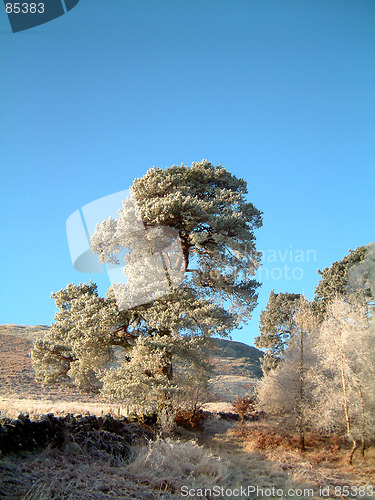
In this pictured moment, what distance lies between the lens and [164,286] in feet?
52.7

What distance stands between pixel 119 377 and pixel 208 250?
7210 millimetres

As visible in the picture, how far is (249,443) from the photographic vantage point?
1623 cm

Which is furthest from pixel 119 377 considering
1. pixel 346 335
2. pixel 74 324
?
pixel 346 335

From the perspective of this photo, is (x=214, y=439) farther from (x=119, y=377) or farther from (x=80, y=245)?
(x=80, y=245)

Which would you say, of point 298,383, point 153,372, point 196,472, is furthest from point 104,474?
point 298,383

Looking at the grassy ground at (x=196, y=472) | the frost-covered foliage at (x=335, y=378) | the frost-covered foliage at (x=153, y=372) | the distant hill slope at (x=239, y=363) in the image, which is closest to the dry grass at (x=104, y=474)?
the grassy ground at (x=196, y=472)

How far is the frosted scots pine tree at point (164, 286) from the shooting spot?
15656 millimetres

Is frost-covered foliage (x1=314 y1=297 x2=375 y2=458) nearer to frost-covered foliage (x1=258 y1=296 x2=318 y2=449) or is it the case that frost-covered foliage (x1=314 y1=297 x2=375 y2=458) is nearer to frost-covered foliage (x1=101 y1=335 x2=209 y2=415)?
frost-covered foliage (x1=258 y1=296 x2=318 y2=449)

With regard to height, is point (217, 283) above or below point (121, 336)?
above

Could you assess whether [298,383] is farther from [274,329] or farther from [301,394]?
[274,329]

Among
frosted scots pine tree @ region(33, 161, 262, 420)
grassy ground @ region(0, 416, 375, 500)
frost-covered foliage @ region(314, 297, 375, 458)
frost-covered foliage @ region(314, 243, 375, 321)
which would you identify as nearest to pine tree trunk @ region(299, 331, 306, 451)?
frost-covered foliage @ region(314, 297, 375, 458)

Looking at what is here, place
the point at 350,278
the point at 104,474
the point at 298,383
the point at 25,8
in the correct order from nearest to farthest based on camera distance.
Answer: the point at 25,8 → the point at 104,474 → the point at 298,383 → the point at 350,278

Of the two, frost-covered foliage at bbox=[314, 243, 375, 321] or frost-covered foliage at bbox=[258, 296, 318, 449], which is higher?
frost-covered foliage at bbox=[314, 243, 375, 321]

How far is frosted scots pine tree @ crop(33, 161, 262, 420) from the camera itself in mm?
15656
